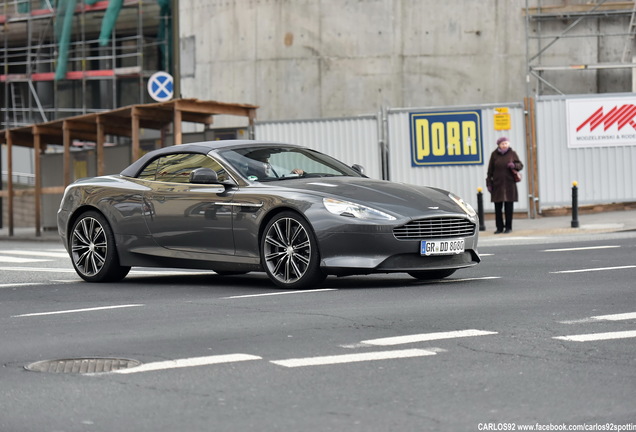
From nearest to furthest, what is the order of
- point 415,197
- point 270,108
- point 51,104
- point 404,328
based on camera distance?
point 404,328
point 415,197
point 270,108
point 51,104

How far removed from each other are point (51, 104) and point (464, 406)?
3847 centimetres

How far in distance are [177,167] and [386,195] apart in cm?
252

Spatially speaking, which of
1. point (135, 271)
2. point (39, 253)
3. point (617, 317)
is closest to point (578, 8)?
point (39, 253)

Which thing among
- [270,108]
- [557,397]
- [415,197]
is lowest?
[557,397]

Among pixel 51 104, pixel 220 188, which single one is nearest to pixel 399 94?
pixel 51 104

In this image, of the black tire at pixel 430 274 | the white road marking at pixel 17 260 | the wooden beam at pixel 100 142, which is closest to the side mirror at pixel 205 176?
the black tire at pixel 430 274

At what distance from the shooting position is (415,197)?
11562 mm

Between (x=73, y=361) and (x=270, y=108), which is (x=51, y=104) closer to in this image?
(x=270, y=108)

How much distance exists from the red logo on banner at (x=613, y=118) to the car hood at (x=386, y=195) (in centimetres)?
1541

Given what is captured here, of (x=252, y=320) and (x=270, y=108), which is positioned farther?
(x=270, y=108)

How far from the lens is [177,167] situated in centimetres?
1295

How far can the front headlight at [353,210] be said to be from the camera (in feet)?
36.4

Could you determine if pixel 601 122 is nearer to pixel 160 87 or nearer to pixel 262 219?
pixel 160 87

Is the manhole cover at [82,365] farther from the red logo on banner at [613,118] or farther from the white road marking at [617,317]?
the red logo on banner at [613,118]
